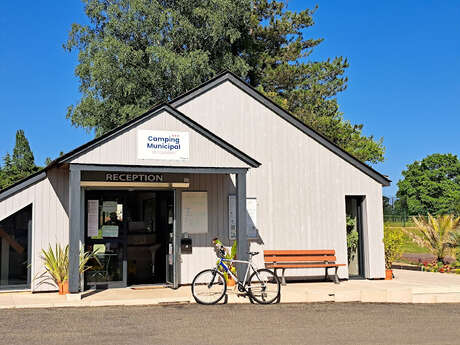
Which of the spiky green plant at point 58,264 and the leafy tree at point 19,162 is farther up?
the leafy tree at point 19,162

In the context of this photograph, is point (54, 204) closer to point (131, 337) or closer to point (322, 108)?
point (131, 337)

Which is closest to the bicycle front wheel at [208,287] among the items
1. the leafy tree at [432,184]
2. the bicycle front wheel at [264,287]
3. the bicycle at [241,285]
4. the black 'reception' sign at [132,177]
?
the bicycle at [241,285]

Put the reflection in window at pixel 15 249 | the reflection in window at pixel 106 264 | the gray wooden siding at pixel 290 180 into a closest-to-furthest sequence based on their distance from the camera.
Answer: the reflection in window at pixel 15 249, the reflection in window at pixel 106 264, the gray wooden siding at pixel 290 180

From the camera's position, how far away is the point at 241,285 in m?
11.0

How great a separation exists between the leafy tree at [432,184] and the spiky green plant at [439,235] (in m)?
56.7

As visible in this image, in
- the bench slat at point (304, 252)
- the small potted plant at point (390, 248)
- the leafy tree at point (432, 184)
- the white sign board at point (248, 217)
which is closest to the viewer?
the bench slat at point (304, 252)

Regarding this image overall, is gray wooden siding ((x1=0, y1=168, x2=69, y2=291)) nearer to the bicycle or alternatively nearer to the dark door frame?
the bicycle

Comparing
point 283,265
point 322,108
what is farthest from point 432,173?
point 283,265

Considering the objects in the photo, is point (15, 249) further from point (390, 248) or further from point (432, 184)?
point (432, 184)

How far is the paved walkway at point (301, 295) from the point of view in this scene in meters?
10.4

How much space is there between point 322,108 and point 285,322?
23.3 meters

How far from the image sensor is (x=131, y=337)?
7.63m

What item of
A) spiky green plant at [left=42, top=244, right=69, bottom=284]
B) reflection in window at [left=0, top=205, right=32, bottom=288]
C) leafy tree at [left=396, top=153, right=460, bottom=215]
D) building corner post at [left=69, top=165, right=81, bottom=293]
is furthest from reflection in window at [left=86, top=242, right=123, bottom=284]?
leafy tree at [left=396, top=153, right=460, bottom=215]

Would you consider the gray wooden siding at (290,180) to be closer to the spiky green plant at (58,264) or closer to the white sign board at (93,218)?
the white sign board at (93,218)
